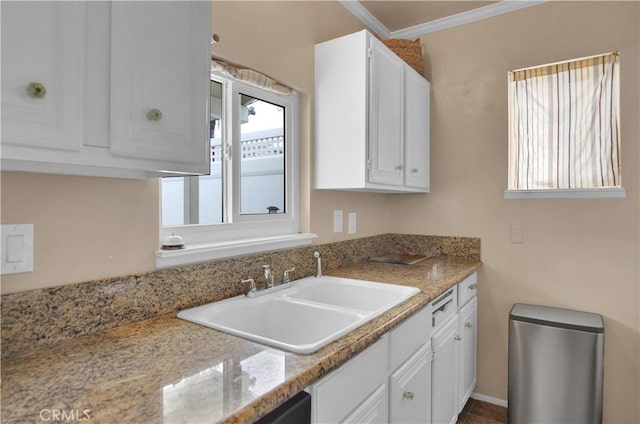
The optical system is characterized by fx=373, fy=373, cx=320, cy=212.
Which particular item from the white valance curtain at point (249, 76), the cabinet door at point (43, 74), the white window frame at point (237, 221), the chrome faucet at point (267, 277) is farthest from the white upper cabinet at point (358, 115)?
the cabinet door at point (43, 74)

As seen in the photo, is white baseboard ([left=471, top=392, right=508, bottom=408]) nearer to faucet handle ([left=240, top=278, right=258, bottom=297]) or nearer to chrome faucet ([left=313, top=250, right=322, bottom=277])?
chrome faucet ([left=313, top=250, right=322, bottom=277])

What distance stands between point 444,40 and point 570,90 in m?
0.87

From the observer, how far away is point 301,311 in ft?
4.85

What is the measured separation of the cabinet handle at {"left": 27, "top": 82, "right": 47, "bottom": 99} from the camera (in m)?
0.71

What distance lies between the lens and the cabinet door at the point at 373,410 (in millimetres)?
1114

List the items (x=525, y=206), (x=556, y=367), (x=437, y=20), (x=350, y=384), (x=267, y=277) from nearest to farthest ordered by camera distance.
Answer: (x=350, y=384), (x=267, y=277), (x=556, y=367), (x=525, y=206), (x=437, y=20)

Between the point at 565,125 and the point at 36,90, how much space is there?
2574 mm

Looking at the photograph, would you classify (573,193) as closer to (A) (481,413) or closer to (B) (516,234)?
(B) (516,234)

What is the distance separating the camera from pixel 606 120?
7.04ft

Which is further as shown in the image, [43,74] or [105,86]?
[105,86]

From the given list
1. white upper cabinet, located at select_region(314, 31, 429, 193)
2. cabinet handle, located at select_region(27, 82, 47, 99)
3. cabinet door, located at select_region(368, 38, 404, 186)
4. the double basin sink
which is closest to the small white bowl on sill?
the double basin sink

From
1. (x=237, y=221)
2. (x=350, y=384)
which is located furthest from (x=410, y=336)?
(x=237, y=221)

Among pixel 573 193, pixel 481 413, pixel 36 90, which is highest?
pixel 36 90

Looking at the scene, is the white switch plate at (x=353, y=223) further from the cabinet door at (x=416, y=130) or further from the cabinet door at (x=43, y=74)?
the cabinet door at (x=43, y=74)
